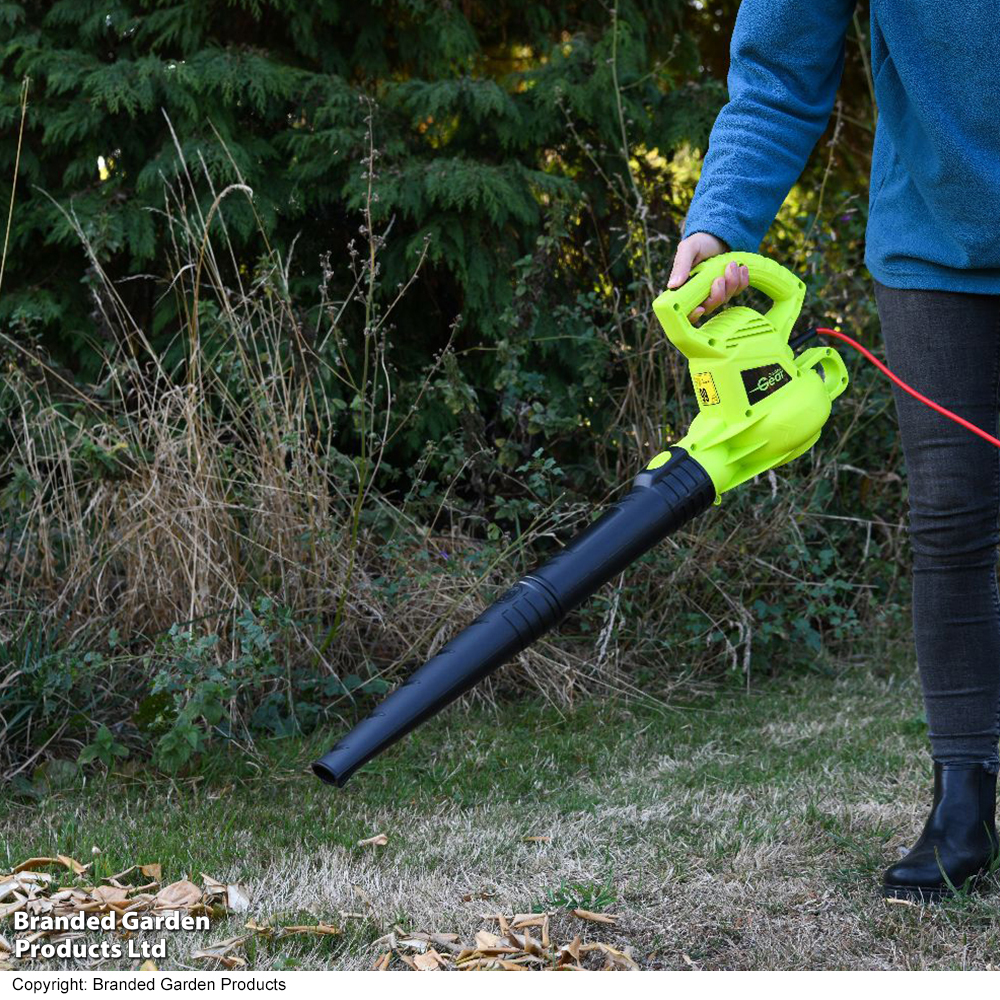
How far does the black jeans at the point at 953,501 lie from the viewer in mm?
2066

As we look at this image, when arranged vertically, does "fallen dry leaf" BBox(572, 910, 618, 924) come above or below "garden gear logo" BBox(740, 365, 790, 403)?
below

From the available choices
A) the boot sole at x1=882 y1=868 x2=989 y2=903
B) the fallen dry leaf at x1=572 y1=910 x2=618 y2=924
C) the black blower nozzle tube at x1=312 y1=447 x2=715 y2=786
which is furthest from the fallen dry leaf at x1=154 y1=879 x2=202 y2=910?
the boot sole at x1=882 y1=868 x2=989 y2=903

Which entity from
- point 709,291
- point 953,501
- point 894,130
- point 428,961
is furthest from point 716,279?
Answer: point 428,961

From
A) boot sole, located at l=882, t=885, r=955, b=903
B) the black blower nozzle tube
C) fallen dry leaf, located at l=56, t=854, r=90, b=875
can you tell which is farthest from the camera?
fallen dry leaf, located at l=56, t=854, r=90, b=875

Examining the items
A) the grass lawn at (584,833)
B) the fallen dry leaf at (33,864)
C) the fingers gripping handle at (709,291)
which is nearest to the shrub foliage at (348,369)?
the grass lawn at (584,833)

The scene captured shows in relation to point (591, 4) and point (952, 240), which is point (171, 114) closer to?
point (591, 4)

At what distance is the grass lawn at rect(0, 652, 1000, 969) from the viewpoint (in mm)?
2047

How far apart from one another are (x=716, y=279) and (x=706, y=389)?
0.18 meters

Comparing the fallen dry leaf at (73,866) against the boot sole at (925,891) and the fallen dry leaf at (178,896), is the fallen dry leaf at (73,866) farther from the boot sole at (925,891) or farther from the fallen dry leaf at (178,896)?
the boot sole at (925,891)

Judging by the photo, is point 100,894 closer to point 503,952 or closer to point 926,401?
point 503,952

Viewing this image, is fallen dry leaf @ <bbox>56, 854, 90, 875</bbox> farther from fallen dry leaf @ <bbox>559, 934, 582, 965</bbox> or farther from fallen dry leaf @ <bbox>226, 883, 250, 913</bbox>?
fallen dry leaf @ <bbox>559, 934, 582, 965</bbox>

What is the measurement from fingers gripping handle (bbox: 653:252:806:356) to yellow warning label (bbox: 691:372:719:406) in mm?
49

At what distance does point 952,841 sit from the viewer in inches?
84.0

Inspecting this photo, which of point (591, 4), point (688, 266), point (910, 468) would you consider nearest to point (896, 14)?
point (688, 266)
